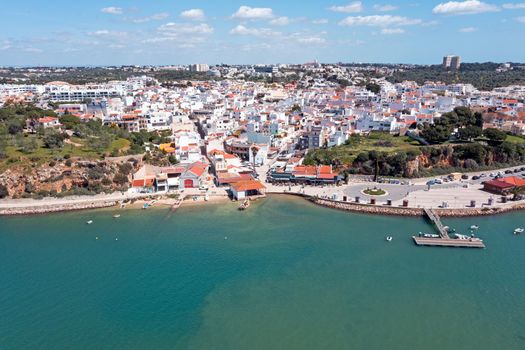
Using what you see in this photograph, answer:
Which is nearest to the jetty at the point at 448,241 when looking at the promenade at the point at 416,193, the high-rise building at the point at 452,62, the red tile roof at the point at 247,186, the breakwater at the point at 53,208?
the promenade at the point at 416,193

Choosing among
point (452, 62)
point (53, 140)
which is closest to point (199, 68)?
point (452, 62)

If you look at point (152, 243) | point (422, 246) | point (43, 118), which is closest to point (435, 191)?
point (422, 246)

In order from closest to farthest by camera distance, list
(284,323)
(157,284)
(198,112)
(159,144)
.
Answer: (284,323)
(157,284)
(159,144)
(198,112)

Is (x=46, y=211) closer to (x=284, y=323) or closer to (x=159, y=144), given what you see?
(x=159, y=144)

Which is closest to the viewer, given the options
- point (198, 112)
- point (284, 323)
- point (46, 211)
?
point (284, 323)

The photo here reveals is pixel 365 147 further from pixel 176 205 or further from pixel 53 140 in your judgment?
pixel 53 140

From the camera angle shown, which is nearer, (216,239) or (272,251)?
(272,251)

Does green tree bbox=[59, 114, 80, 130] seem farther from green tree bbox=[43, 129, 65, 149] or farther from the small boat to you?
the small boat

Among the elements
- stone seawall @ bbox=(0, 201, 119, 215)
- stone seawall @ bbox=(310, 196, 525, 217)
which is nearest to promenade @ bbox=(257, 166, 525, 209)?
stone seawall @ bbox=(310, 196, 525, 217)
